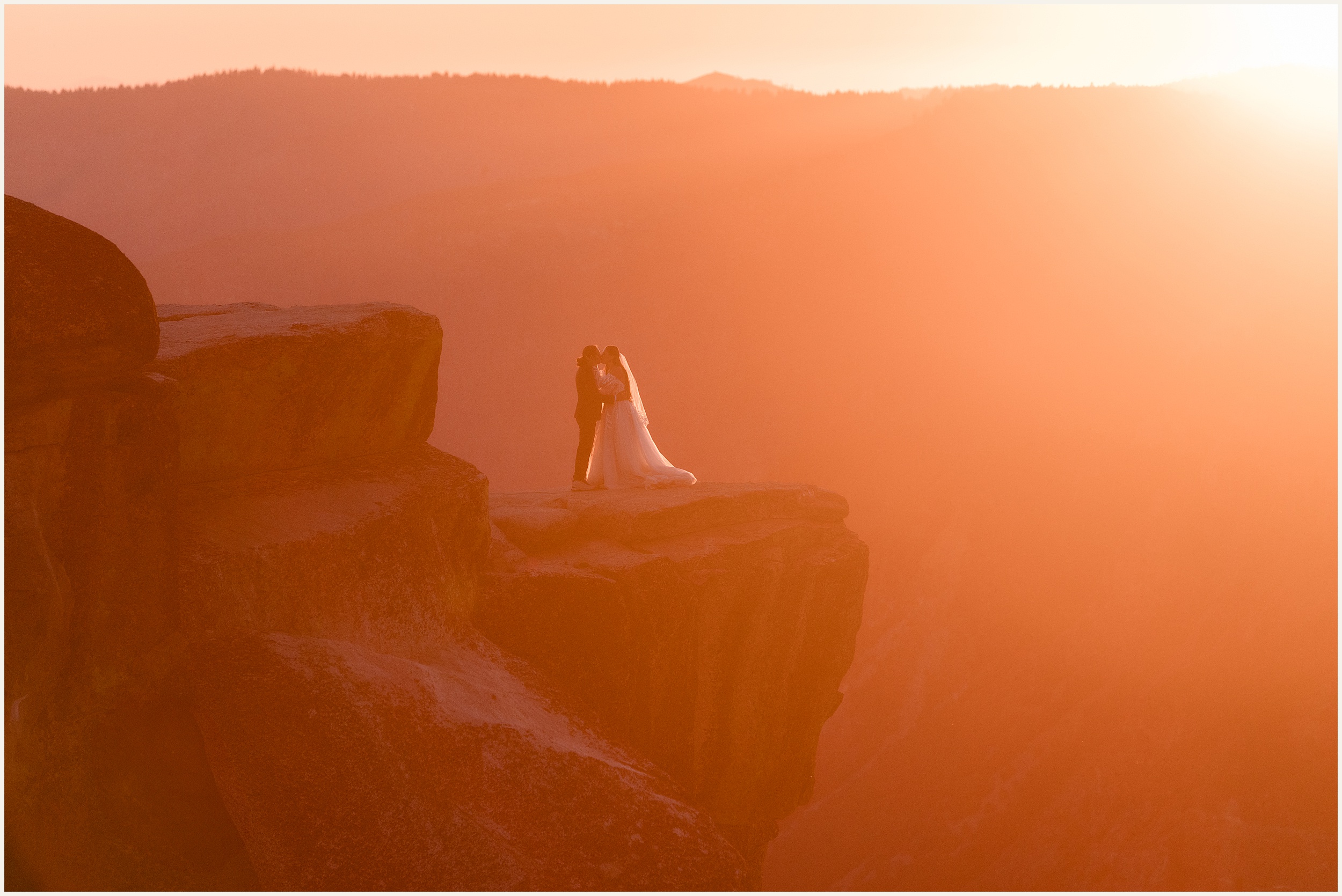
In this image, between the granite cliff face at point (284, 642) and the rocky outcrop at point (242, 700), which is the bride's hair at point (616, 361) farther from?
the rocky outcrop at point (242, 700)

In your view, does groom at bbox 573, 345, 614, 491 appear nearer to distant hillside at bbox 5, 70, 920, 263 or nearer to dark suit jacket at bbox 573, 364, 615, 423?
dark suit jacket at bbox 573, 364, 615, 423

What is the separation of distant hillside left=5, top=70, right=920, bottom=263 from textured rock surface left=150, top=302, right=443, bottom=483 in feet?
146

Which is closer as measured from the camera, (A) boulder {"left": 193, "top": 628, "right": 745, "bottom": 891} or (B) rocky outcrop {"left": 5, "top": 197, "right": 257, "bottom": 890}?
(B) rocky outcrop {"left": 5, "top": 197, "right": 257, "bottom": 890}

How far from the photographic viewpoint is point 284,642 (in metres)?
7.05

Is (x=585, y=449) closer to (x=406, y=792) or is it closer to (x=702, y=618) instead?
(x=702, y=618)

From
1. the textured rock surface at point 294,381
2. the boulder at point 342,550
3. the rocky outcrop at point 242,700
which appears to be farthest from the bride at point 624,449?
the rocky outcrop at point 242,700

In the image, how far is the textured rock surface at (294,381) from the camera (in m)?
7.67

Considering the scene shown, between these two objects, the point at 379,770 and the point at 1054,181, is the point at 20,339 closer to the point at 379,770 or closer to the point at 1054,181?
the point at 379,770

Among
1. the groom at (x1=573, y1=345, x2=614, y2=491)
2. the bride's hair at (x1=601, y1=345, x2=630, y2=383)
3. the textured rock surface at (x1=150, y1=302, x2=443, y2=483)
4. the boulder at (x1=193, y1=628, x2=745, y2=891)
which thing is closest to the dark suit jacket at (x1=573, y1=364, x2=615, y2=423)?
the groom at (x1=573, y1=345, x2=614, y2=491)

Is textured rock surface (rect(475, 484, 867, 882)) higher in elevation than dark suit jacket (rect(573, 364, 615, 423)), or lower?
lower

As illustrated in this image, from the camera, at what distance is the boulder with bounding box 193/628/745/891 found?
6316 mm

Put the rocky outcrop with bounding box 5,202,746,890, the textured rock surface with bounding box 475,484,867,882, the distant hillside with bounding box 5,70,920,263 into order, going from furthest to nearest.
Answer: the distant hillside with bounding box 5,70,920,263 → the textured rock surface with bounding box 475,484,867,882 → the rocky outcrop with bounding box 5,202,746,890

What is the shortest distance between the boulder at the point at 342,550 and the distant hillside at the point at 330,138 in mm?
45244

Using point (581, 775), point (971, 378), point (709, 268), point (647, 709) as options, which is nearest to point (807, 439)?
point (971, 378)
